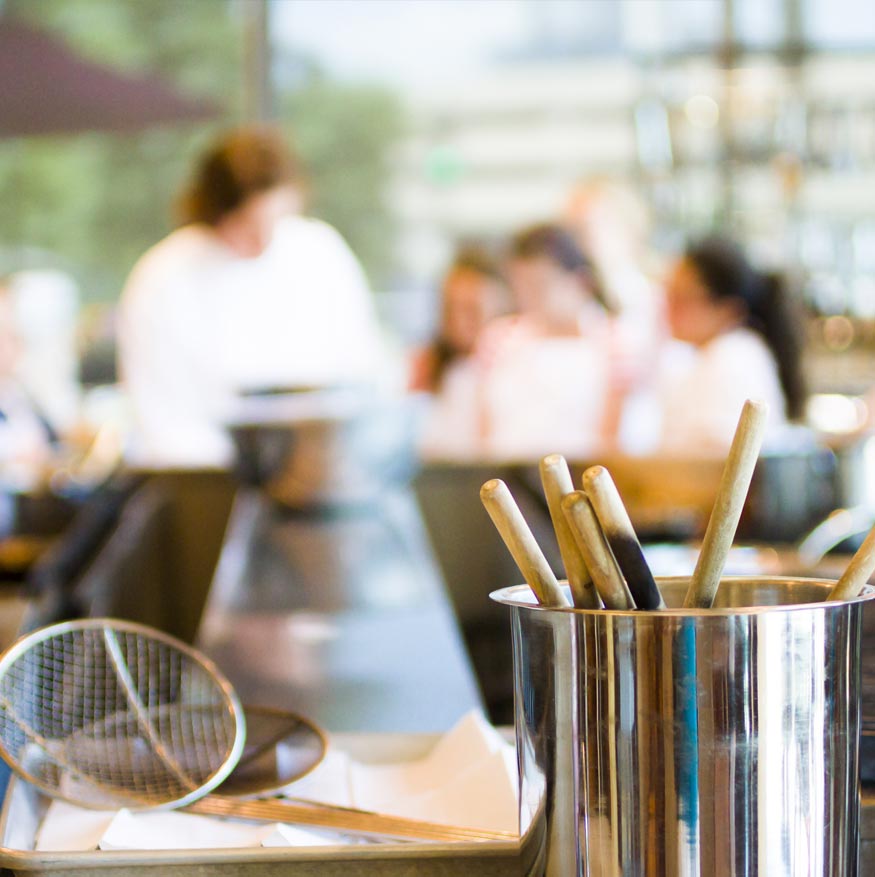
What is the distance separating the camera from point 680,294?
3.45 metres

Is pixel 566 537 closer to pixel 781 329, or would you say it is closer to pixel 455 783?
pixel 455 783

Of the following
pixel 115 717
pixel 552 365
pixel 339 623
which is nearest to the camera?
pixel 115 717

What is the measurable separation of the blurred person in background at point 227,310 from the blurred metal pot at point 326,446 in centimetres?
117

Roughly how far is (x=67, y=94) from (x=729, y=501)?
447 centimetres

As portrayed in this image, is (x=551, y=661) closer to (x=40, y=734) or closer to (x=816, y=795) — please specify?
(x=816, y=795)

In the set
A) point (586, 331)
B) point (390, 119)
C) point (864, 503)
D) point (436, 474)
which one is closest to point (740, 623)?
point (436, 474)

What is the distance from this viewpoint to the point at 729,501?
22.0 inches

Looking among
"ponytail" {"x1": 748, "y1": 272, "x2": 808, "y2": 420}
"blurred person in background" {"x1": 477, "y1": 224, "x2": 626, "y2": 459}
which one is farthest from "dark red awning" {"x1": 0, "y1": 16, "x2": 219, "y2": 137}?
"ponytail" {"x1": 748, "y1": 272, "x2": 808, "y2": 420}

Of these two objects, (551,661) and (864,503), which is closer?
(551,661)

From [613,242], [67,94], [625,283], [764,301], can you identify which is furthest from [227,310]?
[613,242]

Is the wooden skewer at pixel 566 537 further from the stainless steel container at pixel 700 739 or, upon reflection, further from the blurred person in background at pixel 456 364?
the blurred person in background at pixel 456 364

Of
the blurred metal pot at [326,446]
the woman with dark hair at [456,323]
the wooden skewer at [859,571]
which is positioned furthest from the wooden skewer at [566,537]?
the woman with dark hair at [456,323]

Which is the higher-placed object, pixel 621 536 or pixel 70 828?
pixel 621 536

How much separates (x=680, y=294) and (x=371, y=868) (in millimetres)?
2974
